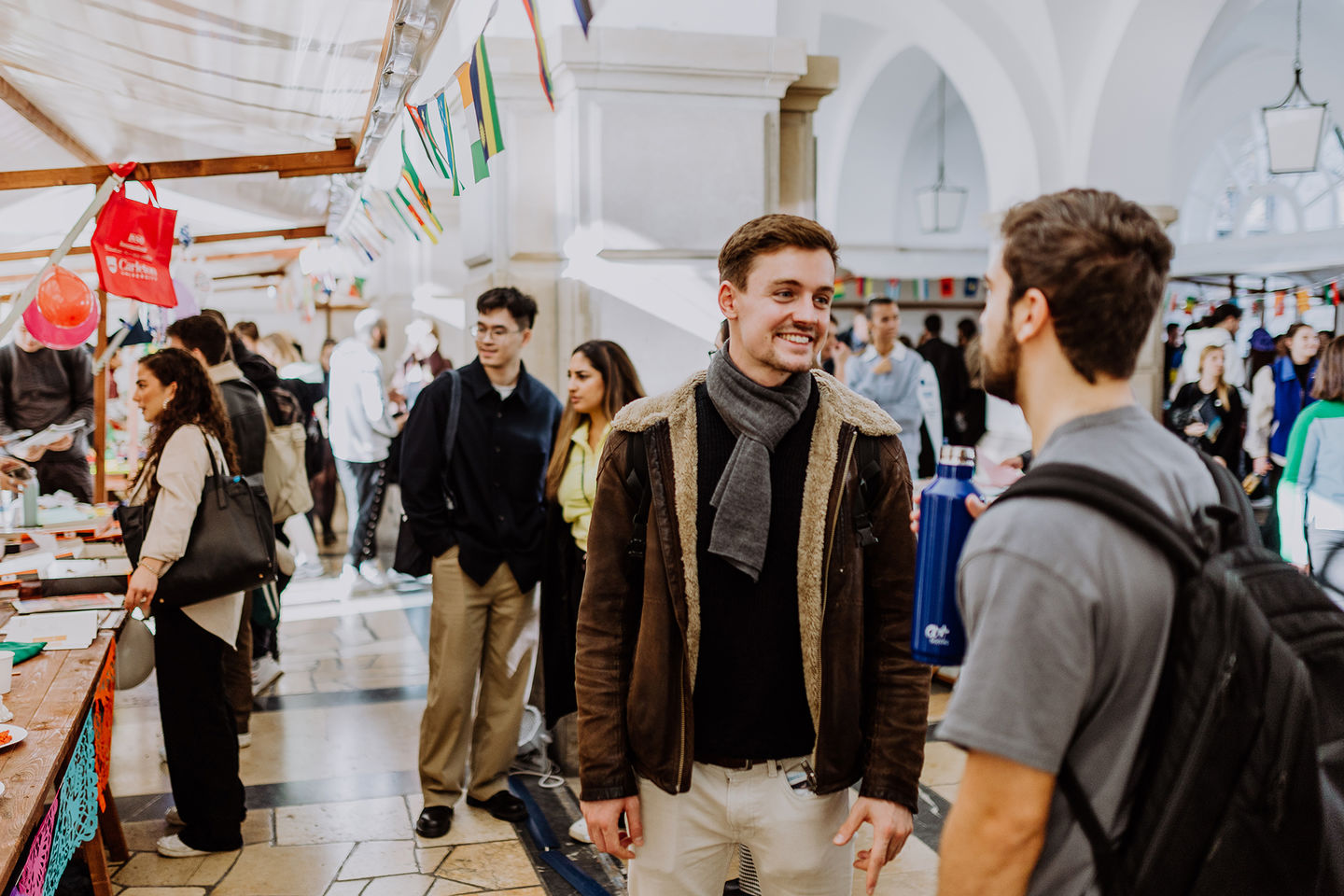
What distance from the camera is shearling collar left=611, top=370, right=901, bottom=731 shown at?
1919mm

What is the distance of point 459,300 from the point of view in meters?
12.9

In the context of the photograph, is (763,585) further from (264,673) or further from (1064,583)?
(264,673)

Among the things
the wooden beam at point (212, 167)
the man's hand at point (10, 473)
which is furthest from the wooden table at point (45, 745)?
the wooden beam at point (212, 167)

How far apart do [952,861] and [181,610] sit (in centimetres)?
309

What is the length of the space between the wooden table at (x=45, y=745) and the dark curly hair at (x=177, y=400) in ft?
2.18

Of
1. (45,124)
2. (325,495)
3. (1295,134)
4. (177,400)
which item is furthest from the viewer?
(325,495)

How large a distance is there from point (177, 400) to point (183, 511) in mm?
392

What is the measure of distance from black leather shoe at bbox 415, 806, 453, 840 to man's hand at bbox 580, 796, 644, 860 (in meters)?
2.02

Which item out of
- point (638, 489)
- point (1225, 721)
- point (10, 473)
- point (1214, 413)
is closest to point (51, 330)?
point (10, 473)

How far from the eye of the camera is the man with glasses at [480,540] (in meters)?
3.85

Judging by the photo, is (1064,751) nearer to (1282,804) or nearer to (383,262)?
(1282,804)

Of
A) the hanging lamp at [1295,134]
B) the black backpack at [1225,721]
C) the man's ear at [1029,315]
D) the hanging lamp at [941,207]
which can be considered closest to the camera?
the black backpack at [1225,721]

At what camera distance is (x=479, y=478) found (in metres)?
3.89

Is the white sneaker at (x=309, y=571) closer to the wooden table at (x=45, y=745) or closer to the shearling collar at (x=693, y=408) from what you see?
the wooden table at (x=45, y=745)
